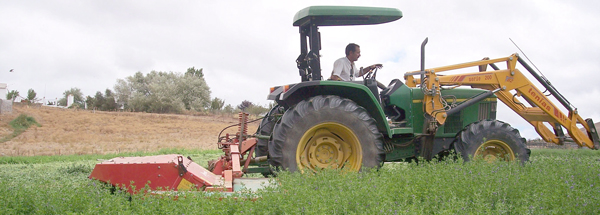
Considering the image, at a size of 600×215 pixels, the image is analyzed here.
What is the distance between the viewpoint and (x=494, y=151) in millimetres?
6234

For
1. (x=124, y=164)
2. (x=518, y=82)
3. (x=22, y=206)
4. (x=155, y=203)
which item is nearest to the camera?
(x=155, y=203)

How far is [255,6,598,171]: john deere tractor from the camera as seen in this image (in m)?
5.09

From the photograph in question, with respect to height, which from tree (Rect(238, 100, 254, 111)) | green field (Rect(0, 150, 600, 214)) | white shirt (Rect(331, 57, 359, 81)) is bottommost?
green field (Rect(0, 150, 600, 214))

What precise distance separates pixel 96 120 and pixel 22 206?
27458 mm

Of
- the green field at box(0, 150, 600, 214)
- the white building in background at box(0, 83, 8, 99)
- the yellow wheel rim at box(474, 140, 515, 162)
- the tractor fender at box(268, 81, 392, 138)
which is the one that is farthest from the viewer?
the white building in background at box(0, 83, 8, 99)

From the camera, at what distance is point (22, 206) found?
12.3ft

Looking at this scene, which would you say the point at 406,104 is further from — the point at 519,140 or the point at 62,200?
the point at 62,200

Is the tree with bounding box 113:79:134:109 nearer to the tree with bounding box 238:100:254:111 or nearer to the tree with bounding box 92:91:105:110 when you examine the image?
the tree with bounding box 92:91:105:110

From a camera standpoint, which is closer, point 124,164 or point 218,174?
point 124,164

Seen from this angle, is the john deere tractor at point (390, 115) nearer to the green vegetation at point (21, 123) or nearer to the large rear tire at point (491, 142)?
the large rear tire at point (491, 142)

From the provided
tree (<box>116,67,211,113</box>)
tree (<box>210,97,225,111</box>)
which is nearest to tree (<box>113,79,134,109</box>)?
tree (<box>116,67,211,113</box>)

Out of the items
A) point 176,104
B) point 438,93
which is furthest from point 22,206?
point 176,104

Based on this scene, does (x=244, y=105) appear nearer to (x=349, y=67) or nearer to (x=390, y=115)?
(x=349, y=67)

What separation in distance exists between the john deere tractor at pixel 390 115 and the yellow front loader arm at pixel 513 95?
15 millimetres
